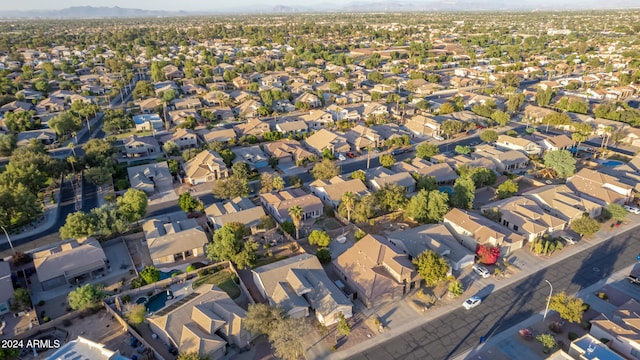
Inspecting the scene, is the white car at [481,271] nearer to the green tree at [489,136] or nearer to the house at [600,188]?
the house at [600,188]

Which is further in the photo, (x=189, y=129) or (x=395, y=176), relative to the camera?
(x=189, y=129)

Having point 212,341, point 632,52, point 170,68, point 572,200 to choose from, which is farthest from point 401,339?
point 632,52

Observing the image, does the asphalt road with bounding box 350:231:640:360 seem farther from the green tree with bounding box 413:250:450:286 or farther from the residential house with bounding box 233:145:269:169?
the residential house with bounding box 233:145:269:169

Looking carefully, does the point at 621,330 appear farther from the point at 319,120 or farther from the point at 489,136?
the point at 319,120

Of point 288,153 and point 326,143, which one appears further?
point 326,143

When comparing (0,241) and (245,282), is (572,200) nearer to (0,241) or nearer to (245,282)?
(245,282)

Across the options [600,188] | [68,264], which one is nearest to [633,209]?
[600,188]

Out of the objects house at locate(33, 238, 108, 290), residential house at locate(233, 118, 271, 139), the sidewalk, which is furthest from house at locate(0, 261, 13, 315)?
residential house at locate(233, 118, 271, 139)
